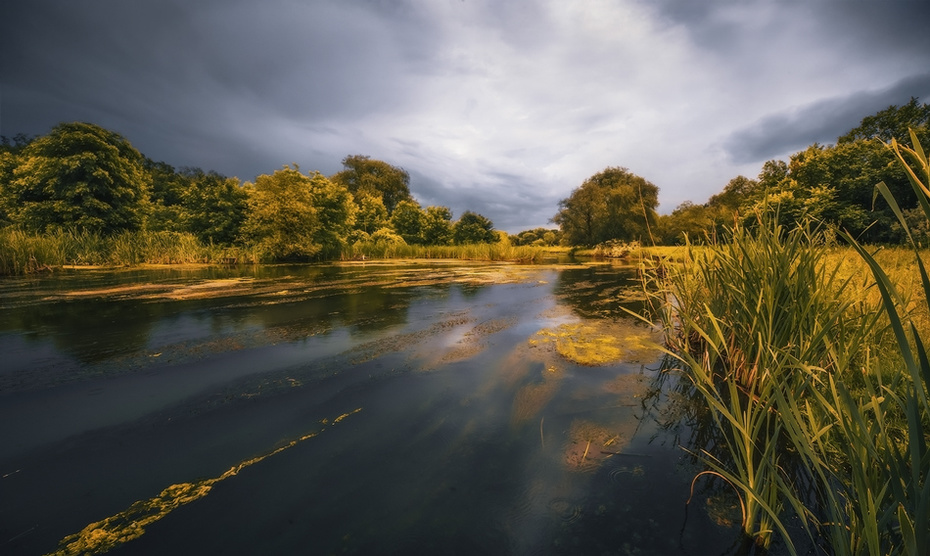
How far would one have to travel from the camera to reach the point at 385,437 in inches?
93.7

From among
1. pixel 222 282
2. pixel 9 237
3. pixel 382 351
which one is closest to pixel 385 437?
pixel 382 351

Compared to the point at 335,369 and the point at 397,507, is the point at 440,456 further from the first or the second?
A: the point at 335,369

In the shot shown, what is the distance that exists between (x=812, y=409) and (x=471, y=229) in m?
31.2

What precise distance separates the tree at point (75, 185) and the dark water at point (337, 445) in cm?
1697

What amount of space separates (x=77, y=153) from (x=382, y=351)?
75.0 feet

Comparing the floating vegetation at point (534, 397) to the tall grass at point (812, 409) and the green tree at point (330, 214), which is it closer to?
the tall grass at point (812, 409)

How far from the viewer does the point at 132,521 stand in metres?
1.63

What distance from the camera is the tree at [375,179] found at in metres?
44.7

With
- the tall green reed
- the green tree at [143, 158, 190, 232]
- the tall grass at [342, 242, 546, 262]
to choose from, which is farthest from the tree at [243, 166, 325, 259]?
the tall green reed

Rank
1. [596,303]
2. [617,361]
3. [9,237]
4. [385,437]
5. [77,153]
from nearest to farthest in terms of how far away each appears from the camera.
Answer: [385,437], [617,361], [596,303], [9,237], [77,153]

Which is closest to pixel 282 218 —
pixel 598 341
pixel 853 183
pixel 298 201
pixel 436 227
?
pixel 298 201

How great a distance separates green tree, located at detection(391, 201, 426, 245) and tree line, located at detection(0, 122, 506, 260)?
1748mm

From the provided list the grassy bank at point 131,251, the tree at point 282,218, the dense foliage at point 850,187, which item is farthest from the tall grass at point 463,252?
the dense foliage at point 850,187

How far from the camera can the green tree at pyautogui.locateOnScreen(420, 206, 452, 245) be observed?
31.0 metres
